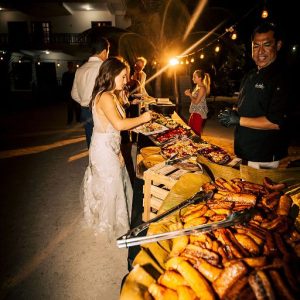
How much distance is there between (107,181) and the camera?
11.7 ft

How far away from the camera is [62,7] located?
23.9 metres

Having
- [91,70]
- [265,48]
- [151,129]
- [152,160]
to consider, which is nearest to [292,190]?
[265,48]

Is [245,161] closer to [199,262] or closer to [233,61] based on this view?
[199,262]

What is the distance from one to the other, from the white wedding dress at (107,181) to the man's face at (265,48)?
6.30 ft

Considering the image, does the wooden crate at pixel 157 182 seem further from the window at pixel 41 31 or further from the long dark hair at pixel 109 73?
the window at pixel 41 31

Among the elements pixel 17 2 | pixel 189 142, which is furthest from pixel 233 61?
pixel 189 142

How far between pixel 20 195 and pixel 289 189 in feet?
16.3

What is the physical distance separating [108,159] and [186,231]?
219 cm

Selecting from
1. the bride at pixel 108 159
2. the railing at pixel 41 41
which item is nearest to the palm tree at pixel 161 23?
the bride at pixel 108 159

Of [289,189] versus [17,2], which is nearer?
[289,189]

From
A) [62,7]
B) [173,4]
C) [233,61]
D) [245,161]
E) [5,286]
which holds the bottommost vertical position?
[5,286]

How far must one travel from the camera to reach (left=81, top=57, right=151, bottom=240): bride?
10.5ft

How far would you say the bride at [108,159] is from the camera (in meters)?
3.21

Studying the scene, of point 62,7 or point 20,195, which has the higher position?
point 62,7
